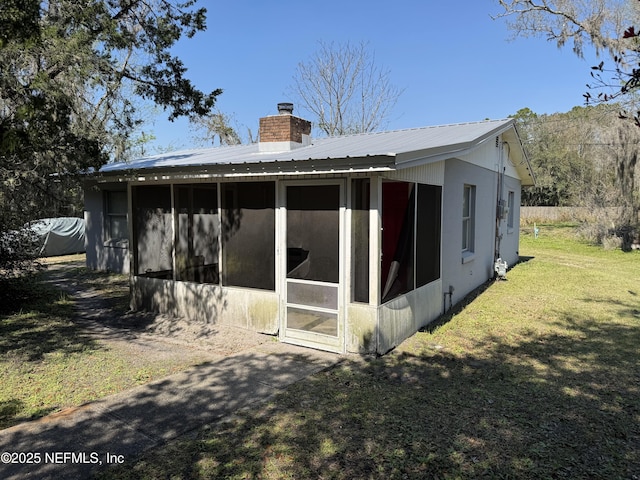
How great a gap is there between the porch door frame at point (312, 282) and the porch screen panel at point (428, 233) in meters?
1.46

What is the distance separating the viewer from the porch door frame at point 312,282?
229 inches

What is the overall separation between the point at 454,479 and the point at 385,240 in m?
3.17

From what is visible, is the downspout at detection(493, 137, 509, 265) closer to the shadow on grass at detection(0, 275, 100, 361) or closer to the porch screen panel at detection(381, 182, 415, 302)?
the porch screen panel at detection(381, 182, 415, 302)

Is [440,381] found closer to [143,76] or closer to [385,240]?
[385,240]

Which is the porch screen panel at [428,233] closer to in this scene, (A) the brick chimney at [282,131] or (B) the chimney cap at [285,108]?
(A) the brick chimney at [282,131]

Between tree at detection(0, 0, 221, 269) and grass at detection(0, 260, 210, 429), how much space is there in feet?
5.87

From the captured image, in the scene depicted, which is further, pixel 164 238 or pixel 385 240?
pixel 164 238

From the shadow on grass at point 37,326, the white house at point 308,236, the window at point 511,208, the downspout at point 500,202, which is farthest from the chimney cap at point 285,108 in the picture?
the window at point 511,208

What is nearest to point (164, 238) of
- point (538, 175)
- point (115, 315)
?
point (115, 315)

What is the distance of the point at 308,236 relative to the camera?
614cm

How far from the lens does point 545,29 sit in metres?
17.0

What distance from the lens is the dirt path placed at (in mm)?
6141

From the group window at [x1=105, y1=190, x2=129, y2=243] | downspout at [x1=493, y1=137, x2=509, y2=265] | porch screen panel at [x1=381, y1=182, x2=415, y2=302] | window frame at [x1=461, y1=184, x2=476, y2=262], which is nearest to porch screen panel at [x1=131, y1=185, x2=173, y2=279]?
porch screen panel at [x1=381, y1=182, x2=415, y2=302]

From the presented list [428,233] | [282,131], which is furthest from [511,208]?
[282,131]
